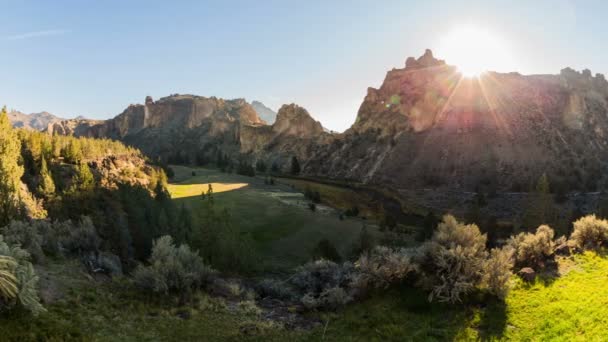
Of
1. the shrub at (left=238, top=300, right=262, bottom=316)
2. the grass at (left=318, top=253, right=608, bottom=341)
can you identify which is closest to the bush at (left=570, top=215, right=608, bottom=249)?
the grass at (left=318, top=253, right=608, bottom=341)

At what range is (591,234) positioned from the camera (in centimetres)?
2222

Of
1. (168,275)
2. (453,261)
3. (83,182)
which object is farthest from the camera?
(83,182)

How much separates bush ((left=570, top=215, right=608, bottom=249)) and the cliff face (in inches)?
4282

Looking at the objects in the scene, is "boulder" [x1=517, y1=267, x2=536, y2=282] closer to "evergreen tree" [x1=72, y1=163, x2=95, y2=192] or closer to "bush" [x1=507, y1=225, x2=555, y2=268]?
"bush" [x1=507, y1=225, x2=555, y2=268]

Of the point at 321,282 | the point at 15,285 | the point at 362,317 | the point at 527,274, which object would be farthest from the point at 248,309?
the point at 527,274

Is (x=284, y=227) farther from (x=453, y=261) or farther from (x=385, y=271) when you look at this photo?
(x=453, y=261)

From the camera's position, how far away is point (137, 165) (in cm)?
12988

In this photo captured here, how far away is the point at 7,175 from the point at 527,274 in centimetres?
5302

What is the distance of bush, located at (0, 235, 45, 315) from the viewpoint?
11312 millimetres

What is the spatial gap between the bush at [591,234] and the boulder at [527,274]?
5.80 meters

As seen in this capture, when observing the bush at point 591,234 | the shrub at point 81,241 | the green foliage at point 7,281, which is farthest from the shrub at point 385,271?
the shrub at point 81,241

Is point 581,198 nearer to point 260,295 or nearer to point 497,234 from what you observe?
point 497,234

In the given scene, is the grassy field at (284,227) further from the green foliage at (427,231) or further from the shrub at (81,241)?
the shrub at (81,241)

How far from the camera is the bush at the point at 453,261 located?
1628 centimetres
